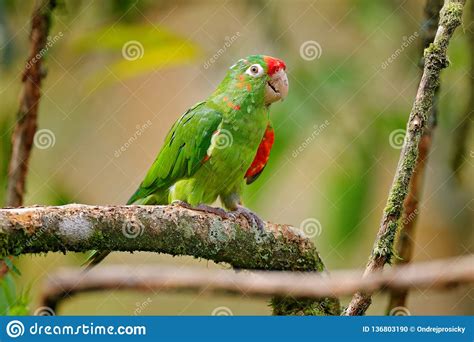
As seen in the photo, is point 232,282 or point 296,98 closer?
point 232,282

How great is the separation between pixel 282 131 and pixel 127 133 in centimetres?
201

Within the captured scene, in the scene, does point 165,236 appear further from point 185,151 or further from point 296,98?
point 296,98

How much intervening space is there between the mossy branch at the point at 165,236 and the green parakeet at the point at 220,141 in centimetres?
38

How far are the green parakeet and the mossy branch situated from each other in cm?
38

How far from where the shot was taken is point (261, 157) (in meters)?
3.22

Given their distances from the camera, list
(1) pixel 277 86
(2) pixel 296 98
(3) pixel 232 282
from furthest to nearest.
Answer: (2) pixel 296 98 < (1) pixel 277 86 < (3) pixel 232 282

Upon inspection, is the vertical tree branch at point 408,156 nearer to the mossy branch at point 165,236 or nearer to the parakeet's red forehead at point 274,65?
the mossy branch at point 165,236

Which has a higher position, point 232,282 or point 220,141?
point 220,141

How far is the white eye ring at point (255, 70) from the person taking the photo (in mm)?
2988

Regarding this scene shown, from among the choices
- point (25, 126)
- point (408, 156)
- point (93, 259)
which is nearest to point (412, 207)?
point (408, 156)

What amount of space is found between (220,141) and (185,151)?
163 millimetres

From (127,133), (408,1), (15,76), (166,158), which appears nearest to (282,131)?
(166,158)

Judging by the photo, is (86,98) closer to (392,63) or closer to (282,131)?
(282,131)

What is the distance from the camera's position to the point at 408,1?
12.4ft
